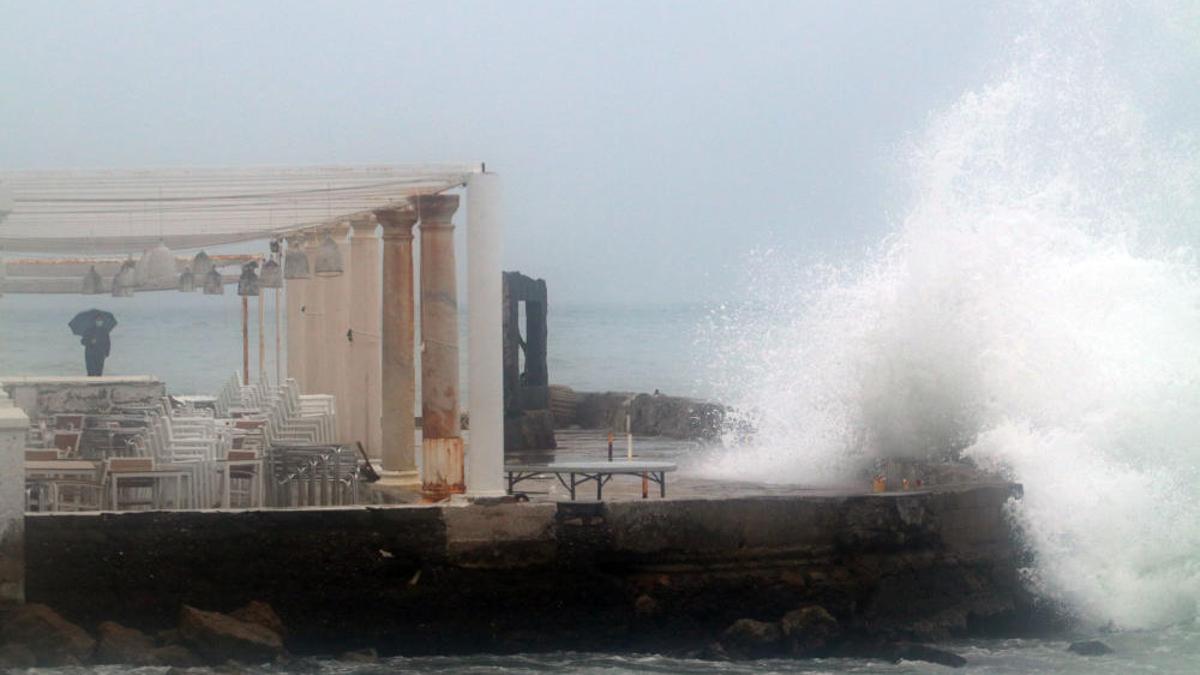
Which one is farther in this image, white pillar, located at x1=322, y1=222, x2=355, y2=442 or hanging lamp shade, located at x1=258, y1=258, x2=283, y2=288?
hanging lamp shade, located at x1=258, y1=258, x2=283, y2=288

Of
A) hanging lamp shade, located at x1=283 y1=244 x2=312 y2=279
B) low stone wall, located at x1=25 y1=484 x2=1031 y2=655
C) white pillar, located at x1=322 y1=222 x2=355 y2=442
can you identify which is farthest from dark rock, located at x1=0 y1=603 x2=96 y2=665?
white pillar, located at x1=322 y1=222 x2=355 y2=442

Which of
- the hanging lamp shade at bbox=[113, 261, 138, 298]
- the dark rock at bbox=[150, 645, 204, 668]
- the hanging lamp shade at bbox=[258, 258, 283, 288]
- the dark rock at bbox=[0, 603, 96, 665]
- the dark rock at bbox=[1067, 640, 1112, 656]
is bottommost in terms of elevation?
the dark rock at bbox=[1067, 640, 1112, 656]

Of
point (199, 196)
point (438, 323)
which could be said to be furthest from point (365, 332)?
Answer: point (199, 196)

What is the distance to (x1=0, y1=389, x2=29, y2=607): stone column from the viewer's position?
11.5 m

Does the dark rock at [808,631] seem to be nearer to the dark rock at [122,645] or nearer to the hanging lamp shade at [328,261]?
the dark rock at [122,645]

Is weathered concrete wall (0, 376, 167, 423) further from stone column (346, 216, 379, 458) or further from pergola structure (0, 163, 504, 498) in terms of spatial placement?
stone column (346, 216, 379, 458)

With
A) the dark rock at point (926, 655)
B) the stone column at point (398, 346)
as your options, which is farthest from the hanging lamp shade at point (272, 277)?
the dark rock at point (926, 655)

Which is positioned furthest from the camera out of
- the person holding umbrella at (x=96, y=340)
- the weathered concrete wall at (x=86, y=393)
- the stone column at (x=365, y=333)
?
the person holding umbrella at (x=96, y=340)

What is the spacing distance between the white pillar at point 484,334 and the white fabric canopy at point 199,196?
0.85ft

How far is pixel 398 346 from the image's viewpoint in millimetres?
14750

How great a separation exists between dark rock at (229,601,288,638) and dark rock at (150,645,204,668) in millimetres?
489

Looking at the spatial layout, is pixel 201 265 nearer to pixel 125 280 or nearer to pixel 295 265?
pixel 295 265

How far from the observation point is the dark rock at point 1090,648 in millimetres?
12930

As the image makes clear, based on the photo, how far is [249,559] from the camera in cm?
1222
